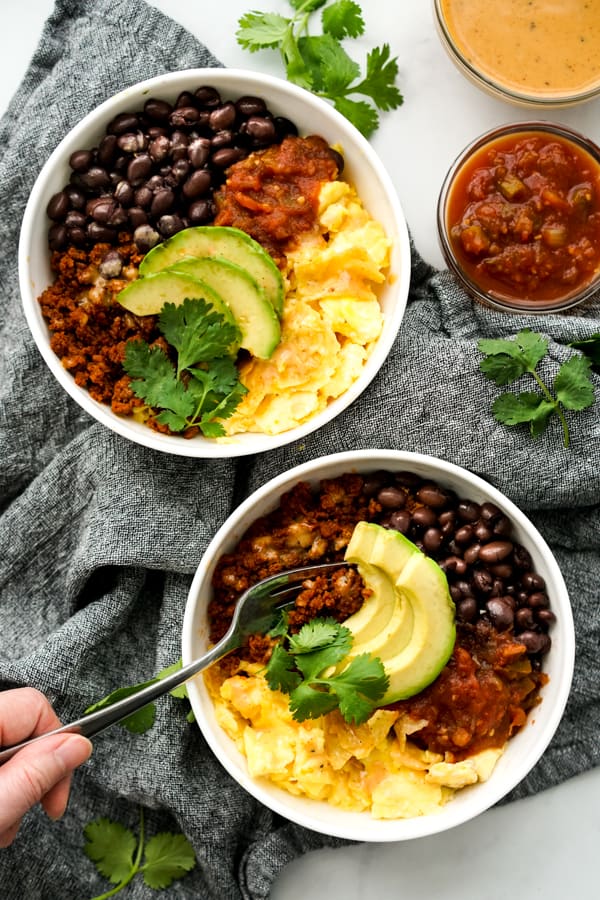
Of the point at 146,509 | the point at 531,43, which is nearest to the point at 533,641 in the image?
the point at 146,509

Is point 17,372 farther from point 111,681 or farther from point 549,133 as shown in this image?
point 549,133

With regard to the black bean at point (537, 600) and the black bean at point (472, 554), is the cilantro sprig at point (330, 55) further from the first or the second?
the black bean at point (537, 600)

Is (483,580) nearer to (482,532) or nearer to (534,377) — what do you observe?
(482,532)

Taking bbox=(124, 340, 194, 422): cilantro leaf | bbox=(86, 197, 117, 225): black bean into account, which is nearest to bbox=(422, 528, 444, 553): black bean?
bbox=(124, 340, 194, 422): cilantro leaf

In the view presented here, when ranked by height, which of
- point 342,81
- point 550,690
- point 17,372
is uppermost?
point 342,81

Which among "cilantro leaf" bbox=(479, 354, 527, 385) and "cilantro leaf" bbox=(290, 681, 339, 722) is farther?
"cilantro leaf" bbox=(479, 354, 527, 385)

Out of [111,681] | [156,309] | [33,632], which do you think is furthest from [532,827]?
[156,309]

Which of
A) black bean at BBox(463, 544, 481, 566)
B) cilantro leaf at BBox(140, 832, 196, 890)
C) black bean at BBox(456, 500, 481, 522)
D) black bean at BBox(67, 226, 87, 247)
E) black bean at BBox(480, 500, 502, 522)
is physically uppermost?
black bean at BBox(67, 226, 87, 247)

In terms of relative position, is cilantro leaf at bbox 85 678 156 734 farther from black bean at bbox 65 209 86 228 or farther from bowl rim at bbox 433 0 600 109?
bowl rim at bbox 433 0 600 109
